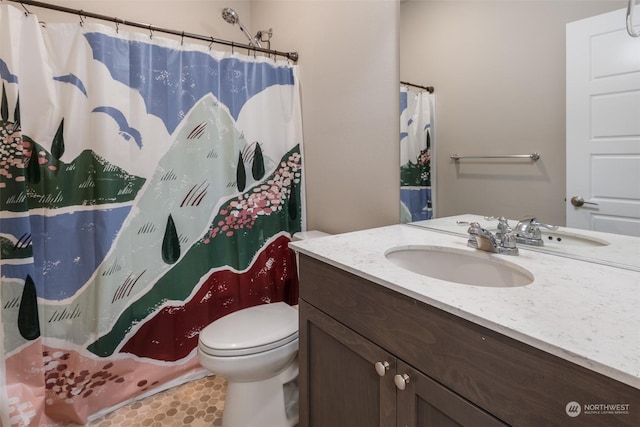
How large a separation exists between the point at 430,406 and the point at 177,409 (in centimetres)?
133

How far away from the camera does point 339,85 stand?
5.59 ft

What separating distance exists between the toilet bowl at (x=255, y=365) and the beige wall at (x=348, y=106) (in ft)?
2.17

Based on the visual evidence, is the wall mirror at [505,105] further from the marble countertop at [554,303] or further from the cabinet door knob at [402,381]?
the cabinet door knob at [402,381]

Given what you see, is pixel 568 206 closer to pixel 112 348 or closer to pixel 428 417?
pixel 428 417

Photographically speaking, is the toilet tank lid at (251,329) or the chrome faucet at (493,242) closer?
the chrome faucet at (493,242)

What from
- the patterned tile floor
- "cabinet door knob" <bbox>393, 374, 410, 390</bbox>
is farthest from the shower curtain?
"cabinet door knob" <bbox>393, 374, 410, 390</bbox>

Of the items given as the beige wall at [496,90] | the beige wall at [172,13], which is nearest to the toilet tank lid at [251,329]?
the beige wall at [496,90]

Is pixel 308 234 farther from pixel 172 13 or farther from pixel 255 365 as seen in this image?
pixel 172 13

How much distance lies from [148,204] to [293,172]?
2.59 ft

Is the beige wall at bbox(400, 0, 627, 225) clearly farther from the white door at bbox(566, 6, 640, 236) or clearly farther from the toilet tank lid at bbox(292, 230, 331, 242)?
the toilet tank lid at bbox(292, 230, 331, 242)

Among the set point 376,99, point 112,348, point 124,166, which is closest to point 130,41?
point 124,166

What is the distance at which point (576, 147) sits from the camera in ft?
3.23

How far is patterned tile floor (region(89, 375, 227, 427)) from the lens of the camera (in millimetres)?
1491

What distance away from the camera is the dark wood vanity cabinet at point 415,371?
535 mm
